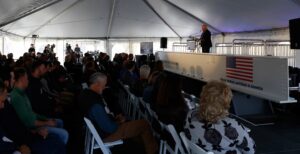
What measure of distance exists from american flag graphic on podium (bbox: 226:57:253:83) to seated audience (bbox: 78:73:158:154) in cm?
240

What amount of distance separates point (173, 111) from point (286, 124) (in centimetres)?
294

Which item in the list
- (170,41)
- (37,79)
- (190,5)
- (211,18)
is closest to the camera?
(37,79)

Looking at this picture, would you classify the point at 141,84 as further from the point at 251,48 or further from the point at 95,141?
the point at 251,48

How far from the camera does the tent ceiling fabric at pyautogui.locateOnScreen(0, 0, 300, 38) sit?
33.3 ft

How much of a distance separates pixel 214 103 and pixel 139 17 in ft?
47.4

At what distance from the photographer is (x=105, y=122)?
3297 mm

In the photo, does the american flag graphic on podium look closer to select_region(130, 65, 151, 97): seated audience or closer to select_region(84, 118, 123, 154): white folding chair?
select_region(130, 65, 151, 97): seated audience

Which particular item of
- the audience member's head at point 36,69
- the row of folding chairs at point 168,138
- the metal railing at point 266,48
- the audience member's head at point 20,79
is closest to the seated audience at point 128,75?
the row of folding chairs at point 168,138

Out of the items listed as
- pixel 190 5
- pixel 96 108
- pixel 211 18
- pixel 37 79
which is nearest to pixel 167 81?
pixel 96 108

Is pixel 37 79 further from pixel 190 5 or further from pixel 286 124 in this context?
pixel 190 5

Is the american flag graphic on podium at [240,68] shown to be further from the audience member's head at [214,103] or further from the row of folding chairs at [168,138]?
the audience member's head at [214,103]

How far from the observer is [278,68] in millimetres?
4645

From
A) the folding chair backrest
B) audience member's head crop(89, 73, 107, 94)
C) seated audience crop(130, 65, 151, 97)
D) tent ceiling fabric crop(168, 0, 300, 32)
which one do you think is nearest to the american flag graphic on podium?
seated audience crop(130, 65, 151, 97)

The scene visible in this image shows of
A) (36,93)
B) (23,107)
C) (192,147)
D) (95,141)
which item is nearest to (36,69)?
(36,93)
